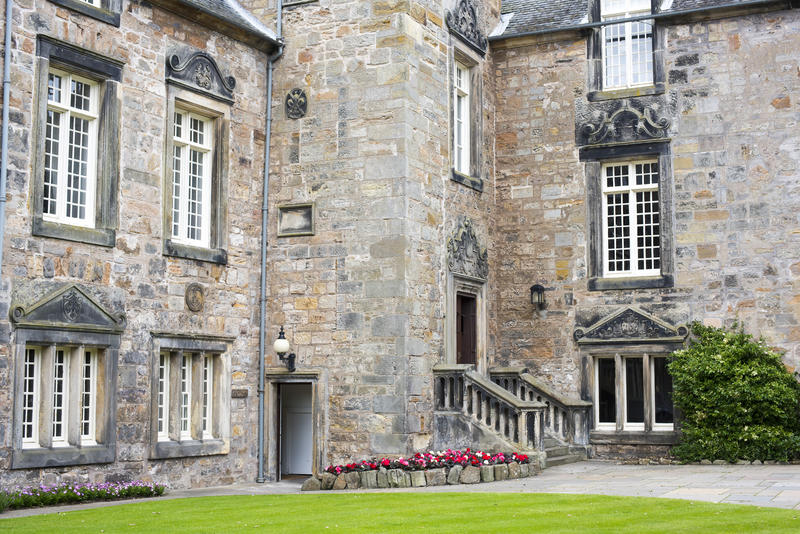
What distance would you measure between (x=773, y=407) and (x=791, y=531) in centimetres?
854

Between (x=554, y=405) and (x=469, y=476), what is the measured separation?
171 inches

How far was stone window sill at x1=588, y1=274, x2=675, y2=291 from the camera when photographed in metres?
18.4

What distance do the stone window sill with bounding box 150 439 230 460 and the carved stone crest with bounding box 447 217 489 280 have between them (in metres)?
4.83

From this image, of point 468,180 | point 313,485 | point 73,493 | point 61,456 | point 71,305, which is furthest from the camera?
point 468,180

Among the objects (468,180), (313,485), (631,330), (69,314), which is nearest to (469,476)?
(313,485)

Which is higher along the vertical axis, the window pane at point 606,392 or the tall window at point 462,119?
the tall window at point 462,119

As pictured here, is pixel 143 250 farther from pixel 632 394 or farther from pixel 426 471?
pixel 632 394

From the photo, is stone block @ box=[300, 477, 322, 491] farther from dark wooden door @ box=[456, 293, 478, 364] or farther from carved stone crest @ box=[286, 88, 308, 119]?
carved stone crest @ box=[286, 88, 308, 119]

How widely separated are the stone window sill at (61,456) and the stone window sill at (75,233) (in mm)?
2680

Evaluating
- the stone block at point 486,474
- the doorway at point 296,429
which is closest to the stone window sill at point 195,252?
the doorway at point 296,429

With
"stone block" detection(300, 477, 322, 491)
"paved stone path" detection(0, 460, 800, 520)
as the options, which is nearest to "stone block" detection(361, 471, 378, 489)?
"stone block" detection(300, 477, 322, 491)

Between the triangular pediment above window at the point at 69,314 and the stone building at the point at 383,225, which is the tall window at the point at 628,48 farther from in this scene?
the triangular pediment above window at the point at 69,314

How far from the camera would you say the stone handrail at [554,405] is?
18.4 m

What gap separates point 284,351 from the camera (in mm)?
16500
